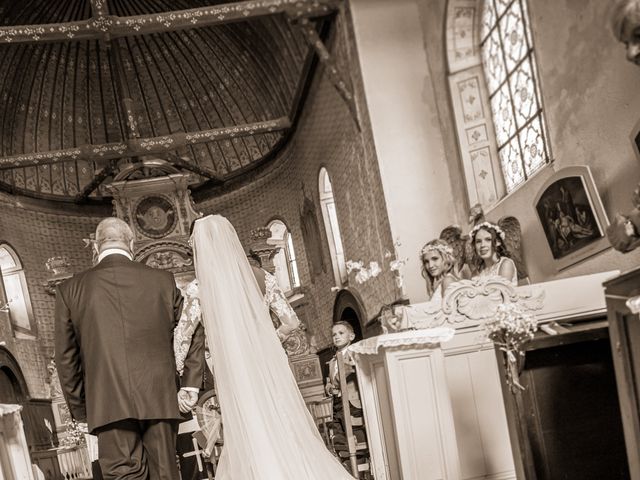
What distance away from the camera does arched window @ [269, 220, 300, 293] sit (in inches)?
745

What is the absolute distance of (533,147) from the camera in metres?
9.03

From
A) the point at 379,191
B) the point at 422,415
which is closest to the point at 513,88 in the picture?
the point at 379,191

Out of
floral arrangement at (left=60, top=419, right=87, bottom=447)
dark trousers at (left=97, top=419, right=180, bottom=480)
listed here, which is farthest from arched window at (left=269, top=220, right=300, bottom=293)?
dark trousers at (left=97, top=419, right=180, bottom=480)

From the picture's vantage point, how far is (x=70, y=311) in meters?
4.29

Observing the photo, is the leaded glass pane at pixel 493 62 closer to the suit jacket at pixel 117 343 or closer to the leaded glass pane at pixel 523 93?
the leaded glass pane at pixel 523 93

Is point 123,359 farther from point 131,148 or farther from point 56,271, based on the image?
point 56,271

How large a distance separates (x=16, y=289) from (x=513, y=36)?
12428 mm

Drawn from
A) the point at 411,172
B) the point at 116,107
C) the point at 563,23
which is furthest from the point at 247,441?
the point at 116,107

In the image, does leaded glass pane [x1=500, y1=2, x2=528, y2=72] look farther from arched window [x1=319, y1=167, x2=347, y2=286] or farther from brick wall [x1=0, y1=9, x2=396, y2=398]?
arched window [x1=319, y1=167, x2=347, y2=286]

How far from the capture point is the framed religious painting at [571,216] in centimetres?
698

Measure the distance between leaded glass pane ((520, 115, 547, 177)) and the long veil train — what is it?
15.8ft

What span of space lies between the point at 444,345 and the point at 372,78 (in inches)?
256

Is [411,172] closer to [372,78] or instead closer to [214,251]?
[372,78]

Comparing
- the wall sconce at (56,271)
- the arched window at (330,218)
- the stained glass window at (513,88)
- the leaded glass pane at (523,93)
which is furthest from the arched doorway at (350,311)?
the wall sconce at (56,271)
